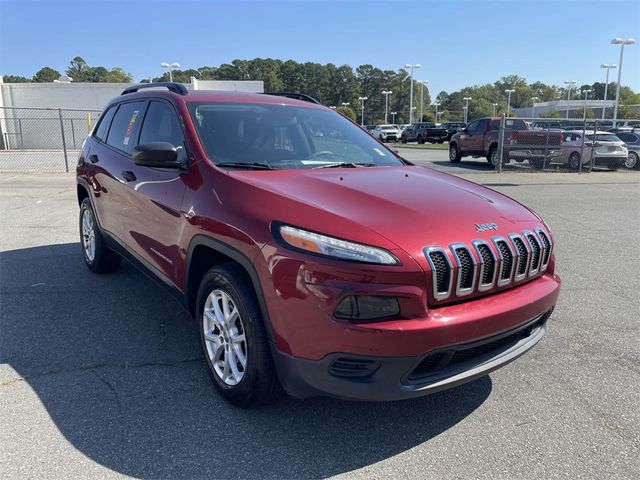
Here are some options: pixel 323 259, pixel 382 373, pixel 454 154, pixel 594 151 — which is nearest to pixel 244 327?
pixel 323 259

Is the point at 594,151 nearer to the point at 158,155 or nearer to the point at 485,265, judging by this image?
the point at 485,265

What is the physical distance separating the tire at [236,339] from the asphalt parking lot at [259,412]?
0.17 meters

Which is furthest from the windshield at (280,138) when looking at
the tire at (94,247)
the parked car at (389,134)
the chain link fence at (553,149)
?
the parked car at (389,134)

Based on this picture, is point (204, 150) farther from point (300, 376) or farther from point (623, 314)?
point (623, 314)

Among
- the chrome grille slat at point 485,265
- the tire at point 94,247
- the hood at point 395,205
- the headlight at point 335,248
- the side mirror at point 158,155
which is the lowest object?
the tire at point 94,247

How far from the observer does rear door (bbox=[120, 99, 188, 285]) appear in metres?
3.42

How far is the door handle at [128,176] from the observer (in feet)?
13.5

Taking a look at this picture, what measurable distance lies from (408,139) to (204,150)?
142 ft

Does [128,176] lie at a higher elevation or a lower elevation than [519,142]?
higher

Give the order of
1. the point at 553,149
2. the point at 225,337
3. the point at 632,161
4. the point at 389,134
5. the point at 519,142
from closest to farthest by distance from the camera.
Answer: the point at 225,337
the point at 519,142
the point at 553,149
the point at 632,161
the point at 389,134

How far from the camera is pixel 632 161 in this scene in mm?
20062

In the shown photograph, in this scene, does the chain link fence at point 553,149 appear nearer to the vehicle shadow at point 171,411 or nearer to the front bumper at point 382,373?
the vehicle shadow at point 171,411

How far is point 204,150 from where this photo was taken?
3.34 meters

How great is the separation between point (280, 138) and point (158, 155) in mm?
946
